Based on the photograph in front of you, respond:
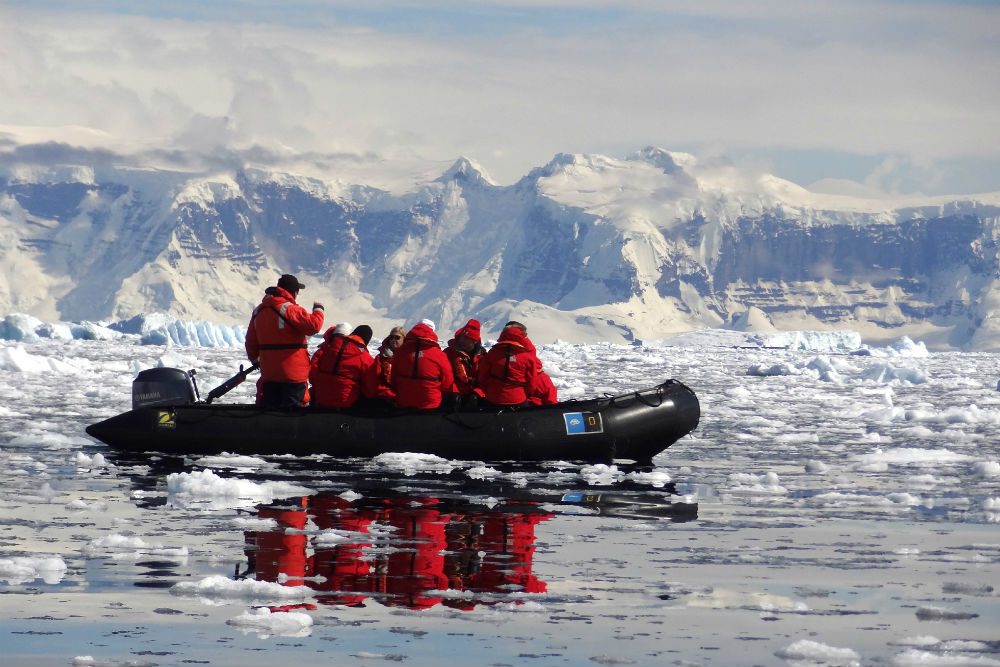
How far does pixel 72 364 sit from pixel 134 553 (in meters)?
26.0

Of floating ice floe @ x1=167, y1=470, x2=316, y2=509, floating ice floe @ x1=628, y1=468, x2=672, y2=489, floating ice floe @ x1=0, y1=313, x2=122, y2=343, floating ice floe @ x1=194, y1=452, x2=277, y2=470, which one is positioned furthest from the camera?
floating ice floe @ x1=0, y1=313, x2=122, y2=343

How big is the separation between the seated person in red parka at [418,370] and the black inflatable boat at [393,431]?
0.16 meters

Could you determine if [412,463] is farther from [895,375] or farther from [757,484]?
[895,375]

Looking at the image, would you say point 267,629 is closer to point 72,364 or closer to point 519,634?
point 519,634

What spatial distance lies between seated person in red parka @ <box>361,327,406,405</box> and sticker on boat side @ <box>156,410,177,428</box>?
5.38 ft

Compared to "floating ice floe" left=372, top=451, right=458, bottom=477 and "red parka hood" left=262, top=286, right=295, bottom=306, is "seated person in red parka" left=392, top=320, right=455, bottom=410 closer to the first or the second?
"floating ice floe" left=372, top=451, right=458, bottom=477

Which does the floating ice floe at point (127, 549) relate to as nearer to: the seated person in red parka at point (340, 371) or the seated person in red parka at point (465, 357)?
the seated person in red parka at point (340, 371)

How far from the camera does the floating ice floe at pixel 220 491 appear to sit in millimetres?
9648

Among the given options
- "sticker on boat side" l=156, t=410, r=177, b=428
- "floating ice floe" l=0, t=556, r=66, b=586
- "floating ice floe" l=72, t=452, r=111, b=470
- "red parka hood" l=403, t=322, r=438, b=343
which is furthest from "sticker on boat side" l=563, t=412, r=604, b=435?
"floating ice floe" l=0, t=556, r=66, b=586

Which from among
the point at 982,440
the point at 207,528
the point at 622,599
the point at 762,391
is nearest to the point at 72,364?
the point at 762,391

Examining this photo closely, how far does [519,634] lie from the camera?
579 cm

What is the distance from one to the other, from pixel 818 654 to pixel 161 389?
29.7ft

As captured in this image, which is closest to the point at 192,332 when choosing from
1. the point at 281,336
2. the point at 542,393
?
the point at 542,393

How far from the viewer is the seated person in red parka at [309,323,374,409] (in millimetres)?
12875
